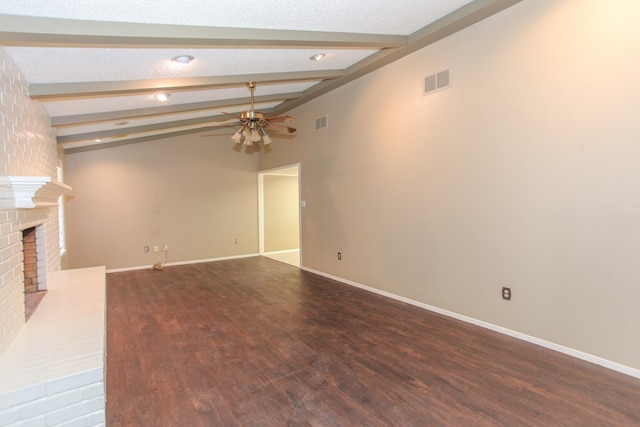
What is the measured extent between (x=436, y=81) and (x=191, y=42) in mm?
2580

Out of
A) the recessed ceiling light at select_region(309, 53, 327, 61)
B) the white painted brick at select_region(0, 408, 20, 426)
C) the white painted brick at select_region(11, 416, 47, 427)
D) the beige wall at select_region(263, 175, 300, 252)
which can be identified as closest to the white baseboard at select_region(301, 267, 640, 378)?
the recessed ceiling light at select_region(309, 53, 327, 61)

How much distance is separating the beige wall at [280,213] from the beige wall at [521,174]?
12.5 feet

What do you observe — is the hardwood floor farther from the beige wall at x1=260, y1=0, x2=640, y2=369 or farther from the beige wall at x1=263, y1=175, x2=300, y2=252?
the beige wall at x1=263, y1=175, x2=300, y2=252

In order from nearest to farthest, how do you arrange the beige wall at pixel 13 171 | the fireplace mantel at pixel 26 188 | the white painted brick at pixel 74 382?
1. the white painted brick at pixel 74 382
2. the beige wall at pixel 13 171
3. the fireplace mantel at pixel 26 188

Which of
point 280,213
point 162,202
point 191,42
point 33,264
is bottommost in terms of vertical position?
point 33,264

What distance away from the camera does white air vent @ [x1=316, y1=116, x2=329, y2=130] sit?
18.3 feet

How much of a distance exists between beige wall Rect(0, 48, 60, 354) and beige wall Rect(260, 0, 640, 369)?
3.69 m

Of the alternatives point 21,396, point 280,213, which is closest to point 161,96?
point 21,396

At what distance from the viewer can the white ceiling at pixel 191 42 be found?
2137 millimetres

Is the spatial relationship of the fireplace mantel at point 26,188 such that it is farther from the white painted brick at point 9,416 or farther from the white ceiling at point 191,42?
the white painted brick at point 9,416

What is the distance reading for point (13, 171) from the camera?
2311 millimetres

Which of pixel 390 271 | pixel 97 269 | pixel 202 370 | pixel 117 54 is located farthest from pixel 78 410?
pixel 390 271

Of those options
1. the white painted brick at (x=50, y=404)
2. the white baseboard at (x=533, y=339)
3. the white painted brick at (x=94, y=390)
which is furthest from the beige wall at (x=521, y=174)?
the white painted brick at (x=50, y=404)

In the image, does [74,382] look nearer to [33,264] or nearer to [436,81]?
[33,264]
